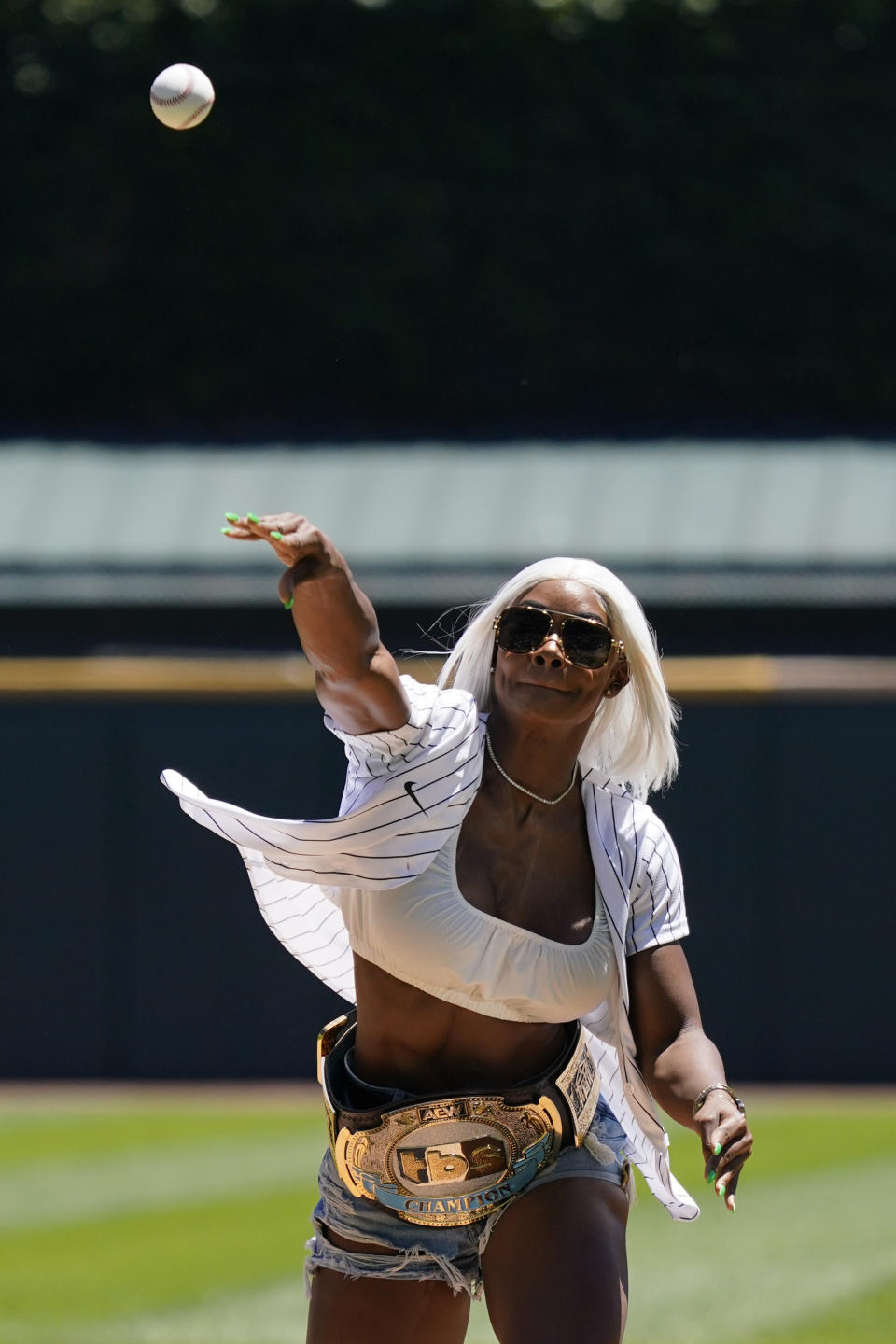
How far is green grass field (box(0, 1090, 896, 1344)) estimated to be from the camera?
6.75m

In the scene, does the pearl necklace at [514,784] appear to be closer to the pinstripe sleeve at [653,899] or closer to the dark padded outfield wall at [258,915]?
the pinstripe sleeve at [653,899]

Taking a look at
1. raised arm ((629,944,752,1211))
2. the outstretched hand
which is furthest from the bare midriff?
the outstretched hand

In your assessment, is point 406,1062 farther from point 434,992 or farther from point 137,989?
point 137,989

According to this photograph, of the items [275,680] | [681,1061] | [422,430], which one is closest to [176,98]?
[681,1061]

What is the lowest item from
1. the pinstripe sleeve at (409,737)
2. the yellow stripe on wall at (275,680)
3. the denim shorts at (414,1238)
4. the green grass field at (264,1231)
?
the green grass field at (264,1231)

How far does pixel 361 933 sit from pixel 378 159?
16.7 metres

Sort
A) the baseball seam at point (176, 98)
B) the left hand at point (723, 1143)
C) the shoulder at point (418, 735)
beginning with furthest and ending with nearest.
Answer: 1. the baseball seam at point (176, 98)
2. the shoulder at point (418, 735)
3. the left hand at point (723, 1143)

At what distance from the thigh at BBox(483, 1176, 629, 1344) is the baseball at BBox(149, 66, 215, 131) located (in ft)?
9.72

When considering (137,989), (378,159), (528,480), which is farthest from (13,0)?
(137,989)

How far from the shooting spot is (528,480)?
16.8m

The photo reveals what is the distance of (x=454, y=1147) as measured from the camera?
12.6 ft

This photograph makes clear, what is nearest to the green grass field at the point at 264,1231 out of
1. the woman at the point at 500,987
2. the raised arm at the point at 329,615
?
the woman at the point at 500,987

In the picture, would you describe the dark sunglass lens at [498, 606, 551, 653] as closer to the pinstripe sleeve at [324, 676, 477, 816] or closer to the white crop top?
the pinstripe sleeve at [324, 676, 477, 816]

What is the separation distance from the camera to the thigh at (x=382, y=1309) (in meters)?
3.85
